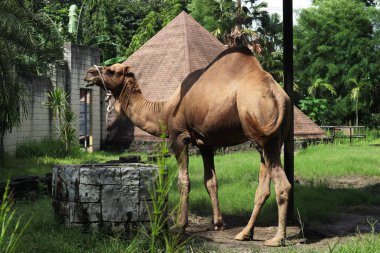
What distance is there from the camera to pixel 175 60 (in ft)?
73.3

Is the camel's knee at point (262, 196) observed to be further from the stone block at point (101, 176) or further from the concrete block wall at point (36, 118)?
the concrete block wall at point (36, 118)

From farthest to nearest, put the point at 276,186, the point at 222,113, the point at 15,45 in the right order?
the point at 15,45 → the point at 222,113 → the point at 276,186

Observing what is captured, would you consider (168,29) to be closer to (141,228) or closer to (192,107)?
(192,107)

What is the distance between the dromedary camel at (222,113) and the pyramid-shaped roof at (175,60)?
43.5 feet

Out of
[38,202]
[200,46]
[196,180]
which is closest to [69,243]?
[38,202]

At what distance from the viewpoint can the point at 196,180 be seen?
12.0m

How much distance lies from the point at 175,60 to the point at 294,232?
15.9m

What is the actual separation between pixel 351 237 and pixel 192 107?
8.19 feet

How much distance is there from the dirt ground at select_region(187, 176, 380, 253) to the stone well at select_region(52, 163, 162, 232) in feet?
2.66

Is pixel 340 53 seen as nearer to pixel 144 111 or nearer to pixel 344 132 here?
pixel 344 132

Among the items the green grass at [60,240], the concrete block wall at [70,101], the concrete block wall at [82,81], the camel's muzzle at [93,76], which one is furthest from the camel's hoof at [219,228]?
the concrete block wall at [82,81]

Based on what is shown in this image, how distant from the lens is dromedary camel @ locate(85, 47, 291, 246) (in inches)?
248

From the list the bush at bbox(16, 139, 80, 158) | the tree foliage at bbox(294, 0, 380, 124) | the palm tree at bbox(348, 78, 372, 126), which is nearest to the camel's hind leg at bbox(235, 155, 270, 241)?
the bush at bbox(16, 139, 80, 158)

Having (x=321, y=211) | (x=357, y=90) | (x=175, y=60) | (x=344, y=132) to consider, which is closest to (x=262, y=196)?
(x=321, y=211)
